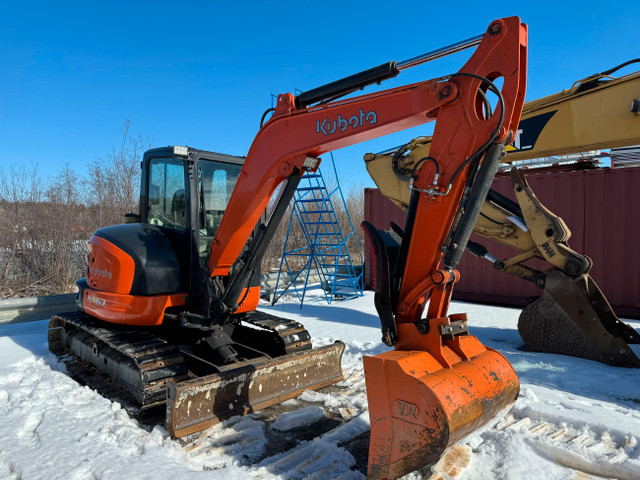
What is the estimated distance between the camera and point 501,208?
5.41 m

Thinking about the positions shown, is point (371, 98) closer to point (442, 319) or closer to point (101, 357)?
point (442, 319)

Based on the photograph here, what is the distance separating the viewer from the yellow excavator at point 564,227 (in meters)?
4.71

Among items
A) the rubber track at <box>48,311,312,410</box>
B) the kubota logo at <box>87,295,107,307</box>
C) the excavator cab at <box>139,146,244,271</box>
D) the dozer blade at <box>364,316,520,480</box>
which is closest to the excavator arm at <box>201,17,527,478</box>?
the dozer blade at <box>364,316,520,480</box>

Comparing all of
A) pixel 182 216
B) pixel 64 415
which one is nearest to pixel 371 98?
pixel 182 216

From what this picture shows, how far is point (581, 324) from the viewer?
17.3ft

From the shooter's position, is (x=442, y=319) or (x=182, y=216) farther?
(x=182, y=216)

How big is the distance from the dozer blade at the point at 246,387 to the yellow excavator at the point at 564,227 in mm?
2093

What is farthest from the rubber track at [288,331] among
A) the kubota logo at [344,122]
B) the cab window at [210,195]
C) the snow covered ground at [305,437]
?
the kubota logo at [344,122]

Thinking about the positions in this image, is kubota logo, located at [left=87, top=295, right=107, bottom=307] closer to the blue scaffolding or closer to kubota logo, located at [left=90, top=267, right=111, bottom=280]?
kubota logo, located at [left=90, top=267, right=111, bottom=280]

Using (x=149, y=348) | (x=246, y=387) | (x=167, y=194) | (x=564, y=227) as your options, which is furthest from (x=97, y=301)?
(x=564, y=227)

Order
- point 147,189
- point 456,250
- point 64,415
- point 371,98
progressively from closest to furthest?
1. point 456,250
2. point 371,98
3. point 64,415
4. point 147,189

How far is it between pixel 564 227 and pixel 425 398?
3.59 meters

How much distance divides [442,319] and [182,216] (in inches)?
113

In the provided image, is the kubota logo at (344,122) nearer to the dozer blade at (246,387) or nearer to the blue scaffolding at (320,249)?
the dozer blade at (246,387)
